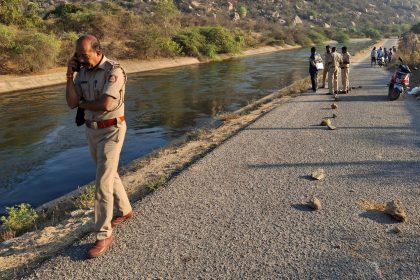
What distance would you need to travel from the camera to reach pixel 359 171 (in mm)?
6379

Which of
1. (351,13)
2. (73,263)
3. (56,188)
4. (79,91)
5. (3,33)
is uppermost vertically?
(351,13)

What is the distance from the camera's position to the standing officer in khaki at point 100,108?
3.96 m

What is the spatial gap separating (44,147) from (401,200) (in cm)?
966

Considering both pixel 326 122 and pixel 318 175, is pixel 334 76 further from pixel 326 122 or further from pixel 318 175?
pixel 318 175

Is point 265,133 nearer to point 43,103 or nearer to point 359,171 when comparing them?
point 359,171

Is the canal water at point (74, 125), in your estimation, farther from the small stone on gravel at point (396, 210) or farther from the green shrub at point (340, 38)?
the green shrub at point (340, 38)

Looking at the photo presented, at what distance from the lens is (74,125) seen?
1441 cm

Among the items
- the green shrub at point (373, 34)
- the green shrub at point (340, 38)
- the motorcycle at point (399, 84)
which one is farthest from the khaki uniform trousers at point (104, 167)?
the green shrub at point (373, 34)

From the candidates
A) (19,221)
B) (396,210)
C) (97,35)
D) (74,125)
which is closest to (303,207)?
Result: (396,210)

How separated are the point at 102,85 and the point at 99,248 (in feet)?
5.34

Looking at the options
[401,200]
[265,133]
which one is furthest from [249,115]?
[401,200]

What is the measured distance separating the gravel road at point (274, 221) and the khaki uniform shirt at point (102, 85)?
1384mm

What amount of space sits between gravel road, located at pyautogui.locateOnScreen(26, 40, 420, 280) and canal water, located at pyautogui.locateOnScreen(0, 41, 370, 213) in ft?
11.9

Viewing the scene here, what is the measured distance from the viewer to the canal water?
881 cm
